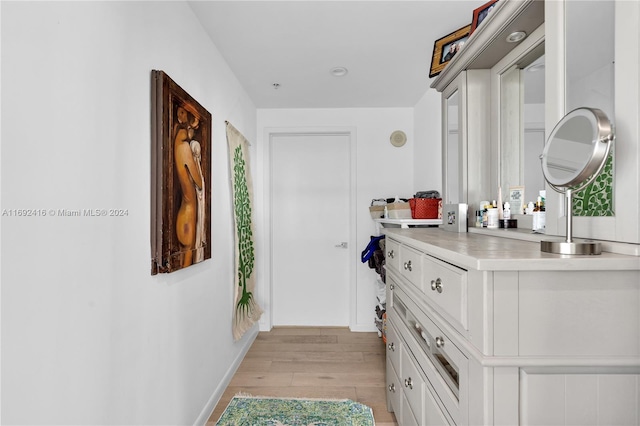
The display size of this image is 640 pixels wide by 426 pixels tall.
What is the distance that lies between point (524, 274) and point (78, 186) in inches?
49.8

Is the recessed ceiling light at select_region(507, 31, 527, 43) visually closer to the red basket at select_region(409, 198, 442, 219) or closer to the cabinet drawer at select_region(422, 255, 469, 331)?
the cabinet drawer at select_region(422, 255, 469, 331)

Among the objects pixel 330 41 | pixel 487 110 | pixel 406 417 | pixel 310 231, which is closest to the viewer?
pixel 406 417

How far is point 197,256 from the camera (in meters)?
1.93

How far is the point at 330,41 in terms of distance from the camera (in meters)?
2.32

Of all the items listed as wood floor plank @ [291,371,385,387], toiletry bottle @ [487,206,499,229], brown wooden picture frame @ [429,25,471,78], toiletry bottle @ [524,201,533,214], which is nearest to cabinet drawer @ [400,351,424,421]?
toiletry bottle @ [487,206,499,229]

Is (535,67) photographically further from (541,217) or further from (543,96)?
(541,217)

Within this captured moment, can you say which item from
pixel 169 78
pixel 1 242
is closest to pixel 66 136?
pixel 1 242

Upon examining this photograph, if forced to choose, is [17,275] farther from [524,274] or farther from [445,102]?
[445,102]

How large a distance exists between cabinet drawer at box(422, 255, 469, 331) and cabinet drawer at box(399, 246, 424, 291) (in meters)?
0.08

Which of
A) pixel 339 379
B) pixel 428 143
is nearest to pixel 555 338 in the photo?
pixel 339 379

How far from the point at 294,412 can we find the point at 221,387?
579mm

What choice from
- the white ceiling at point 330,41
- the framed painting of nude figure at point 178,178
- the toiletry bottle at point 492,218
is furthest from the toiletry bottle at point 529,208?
the framed painting of nude figure at point 178,178

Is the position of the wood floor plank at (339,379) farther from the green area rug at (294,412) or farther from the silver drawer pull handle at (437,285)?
the silver drawer pull handle at (437,285)

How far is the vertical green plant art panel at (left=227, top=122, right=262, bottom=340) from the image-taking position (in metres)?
2.76
